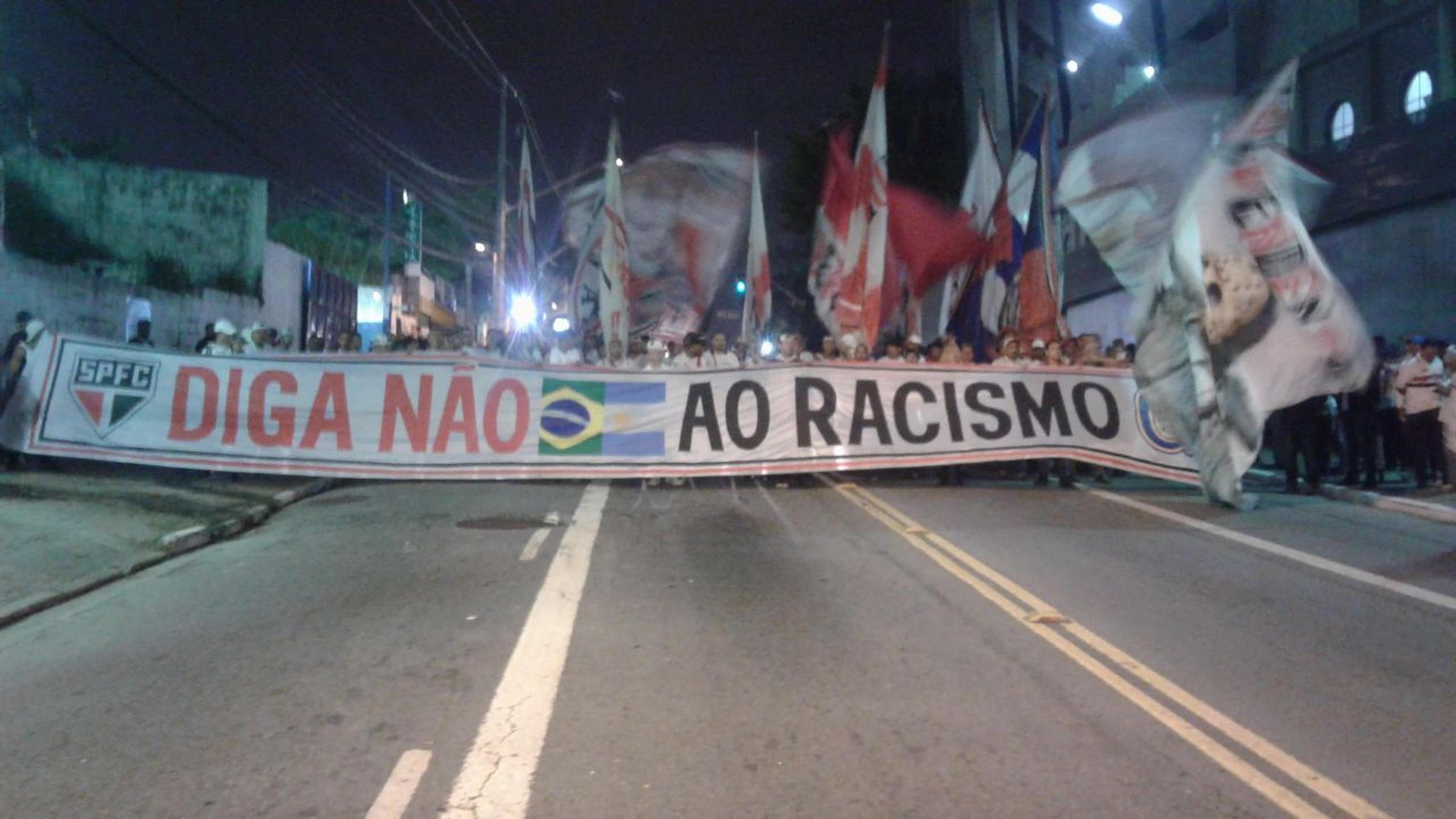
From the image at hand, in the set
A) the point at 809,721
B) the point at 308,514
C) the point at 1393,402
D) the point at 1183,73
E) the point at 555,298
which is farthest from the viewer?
the point at 555,298

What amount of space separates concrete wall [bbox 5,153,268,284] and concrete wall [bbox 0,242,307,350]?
3.59ft

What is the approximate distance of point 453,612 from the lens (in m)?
7.03

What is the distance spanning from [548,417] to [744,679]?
26.4ft

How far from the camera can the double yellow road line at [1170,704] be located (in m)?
4.27

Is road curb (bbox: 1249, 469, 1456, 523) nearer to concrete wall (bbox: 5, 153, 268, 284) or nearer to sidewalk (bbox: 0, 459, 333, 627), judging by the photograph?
sidewalk (bbox: 0, 459, 333, 627)

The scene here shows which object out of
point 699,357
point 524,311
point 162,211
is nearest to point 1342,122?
point 699,357

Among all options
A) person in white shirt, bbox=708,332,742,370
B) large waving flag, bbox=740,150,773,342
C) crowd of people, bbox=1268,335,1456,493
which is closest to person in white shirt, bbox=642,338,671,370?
person in white shirt, bbox=708,332,742,370

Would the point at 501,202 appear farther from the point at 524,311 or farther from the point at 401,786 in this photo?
the point at 401,786

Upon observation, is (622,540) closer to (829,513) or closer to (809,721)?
(829,513)

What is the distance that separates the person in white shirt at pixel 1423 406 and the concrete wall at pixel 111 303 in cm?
1714

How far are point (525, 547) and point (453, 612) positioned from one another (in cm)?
229

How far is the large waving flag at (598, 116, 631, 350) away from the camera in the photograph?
709 inches

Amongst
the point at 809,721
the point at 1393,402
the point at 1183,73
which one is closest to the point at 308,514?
the point at 809,721

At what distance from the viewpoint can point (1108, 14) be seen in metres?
28.3
